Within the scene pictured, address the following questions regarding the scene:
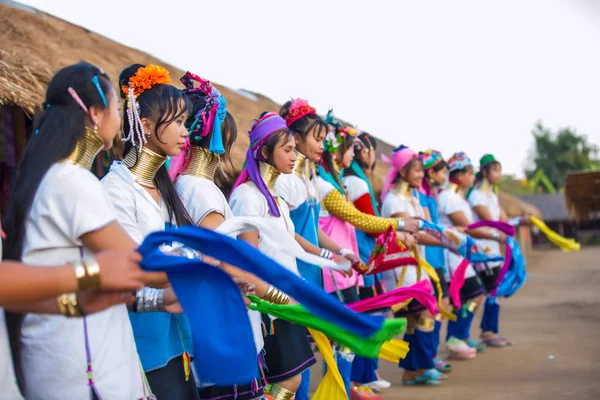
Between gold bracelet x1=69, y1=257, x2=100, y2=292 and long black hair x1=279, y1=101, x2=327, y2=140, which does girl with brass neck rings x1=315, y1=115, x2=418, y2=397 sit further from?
gold bracelet x1=69, y1=257, x2=100, y2=292

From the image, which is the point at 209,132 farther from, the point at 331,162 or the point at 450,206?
the point at 450,206

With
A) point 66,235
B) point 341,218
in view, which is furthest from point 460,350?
point 66,235

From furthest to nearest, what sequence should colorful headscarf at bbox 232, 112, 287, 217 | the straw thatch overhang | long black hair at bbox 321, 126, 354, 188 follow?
the straw thatch overhang
long black hair at bbox 321, 126, 354, 188
colorful headscarf at bbox 232, 112, 287, 217

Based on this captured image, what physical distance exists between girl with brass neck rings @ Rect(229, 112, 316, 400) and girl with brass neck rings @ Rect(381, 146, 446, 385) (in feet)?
7.27

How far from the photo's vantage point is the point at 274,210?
4117 mm

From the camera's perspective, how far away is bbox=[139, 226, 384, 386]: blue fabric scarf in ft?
6.48

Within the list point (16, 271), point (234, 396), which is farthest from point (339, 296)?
point (16, 271)

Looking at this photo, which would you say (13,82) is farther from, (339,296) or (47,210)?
(47,210)

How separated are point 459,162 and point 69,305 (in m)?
6.89

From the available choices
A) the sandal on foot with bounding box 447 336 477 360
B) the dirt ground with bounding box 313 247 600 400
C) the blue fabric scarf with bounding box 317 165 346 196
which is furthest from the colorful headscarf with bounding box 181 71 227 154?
the sandal on foot with bounding box 447 336 477 360

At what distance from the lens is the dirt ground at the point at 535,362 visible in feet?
19.7

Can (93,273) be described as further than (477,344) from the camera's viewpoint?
No

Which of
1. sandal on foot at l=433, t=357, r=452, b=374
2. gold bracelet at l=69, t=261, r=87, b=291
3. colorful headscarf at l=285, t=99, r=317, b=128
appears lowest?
sandal on foot at l=433, t=357, r=452, b=374

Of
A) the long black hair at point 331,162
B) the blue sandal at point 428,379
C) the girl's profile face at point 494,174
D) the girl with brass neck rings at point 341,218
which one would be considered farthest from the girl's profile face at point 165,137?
the girl's profile face at point 494,174
